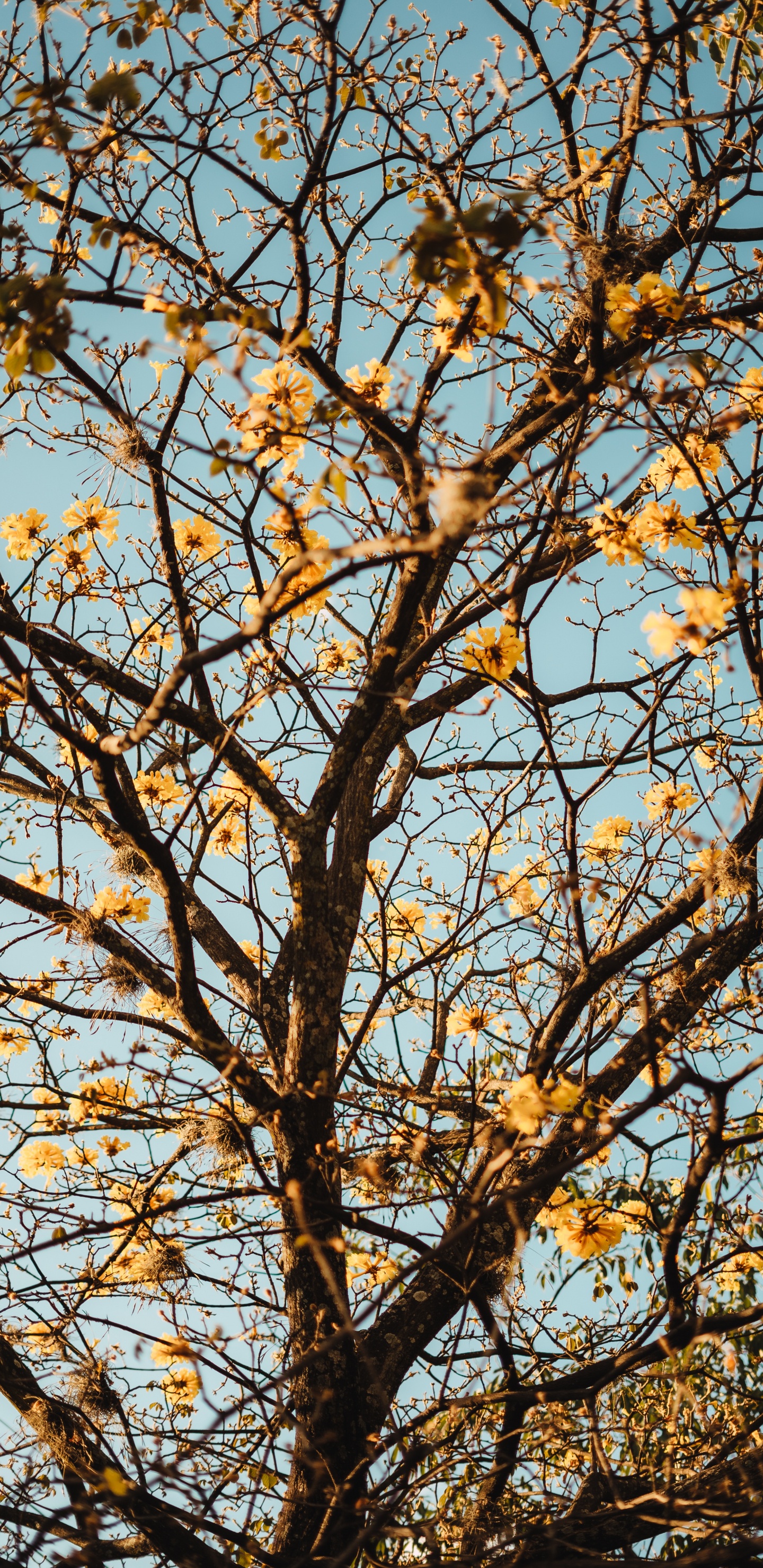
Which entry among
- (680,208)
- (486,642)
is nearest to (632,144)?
(680,208)

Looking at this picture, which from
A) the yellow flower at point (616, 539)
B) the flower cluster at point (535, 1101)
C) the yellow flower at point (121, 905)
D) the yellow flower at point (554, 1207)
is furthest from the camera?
the yellow flower at point (121, 905)

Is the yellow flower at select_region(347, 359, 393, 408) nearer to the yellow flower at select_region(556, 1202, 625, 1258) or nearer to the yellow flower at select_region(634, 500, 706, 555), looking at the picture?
the yellow flower at select_region(634, 500, 706, 555)

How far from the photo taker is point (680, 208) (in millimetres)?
2830

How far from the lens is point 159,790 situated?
3.54 meters

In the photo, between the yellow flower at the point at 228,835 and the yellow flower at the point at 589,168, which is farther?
the yellow flower at the point at 228,835

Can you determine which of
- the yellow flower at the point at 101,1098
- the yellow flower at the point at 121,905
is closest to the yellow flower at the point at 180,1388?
the yellow flower at the point at 101,1098

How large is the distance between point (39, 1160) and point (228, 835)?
131cm

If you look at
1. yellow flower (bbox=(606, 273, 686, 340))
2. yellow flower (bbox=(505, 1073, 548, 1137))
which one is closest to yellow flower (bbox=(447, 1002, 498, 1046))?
yellow flower (bbox=(505, 1073, 548, 1137))

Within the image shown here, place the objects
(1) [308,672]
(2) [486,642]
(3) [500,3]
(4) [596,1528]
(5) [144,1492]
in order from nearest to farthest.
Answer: (5) [144,1492] → (4) [596,1528] → (2) [486,642] → (3) [500,3] → (1) [308,672]

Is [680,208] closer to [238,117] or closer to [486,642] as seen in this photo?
[238,117]

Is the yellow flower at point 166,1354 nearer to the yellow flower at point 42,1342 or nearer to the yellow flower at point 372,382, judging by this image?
the yellow flower at point 42,1342

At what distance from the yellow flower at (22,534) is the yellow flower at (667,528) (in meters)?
2.04

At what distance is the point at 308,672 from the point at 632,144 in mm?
1544

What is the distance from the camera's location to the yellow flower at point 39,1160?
3486 mm
